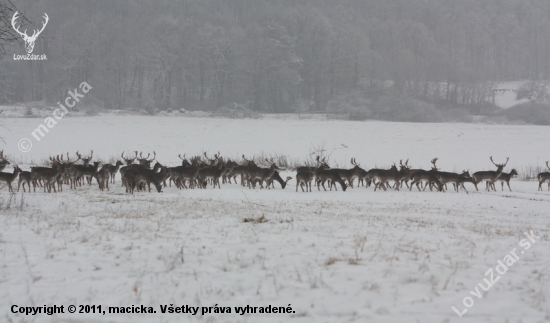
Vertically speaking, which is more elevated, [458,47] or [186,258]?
[458,47]

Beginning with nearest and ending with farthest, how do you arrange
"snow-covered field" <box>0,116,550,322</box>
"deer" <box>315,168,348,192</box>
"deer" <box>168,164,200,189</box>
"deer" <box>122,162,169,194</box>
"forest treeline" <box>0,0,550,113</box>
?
"snow-covered field" <box>0,116,550,322</box> → "deer" <box>122,162,169,194</box> → "deer" <box>168,164,200,189</box> → "deer" <box>315,168,348,192</box> → "forest treeline" <box>0,0,550,113</box>

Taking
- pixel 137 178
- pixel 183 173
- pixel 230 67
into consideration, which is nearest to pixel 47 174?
pixel 137 178

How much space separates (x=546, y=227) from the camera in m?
10.6

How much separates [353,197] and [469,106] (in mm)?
76846

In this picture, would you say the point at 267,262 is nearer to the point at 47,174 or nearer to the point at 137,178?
the point at 137,178

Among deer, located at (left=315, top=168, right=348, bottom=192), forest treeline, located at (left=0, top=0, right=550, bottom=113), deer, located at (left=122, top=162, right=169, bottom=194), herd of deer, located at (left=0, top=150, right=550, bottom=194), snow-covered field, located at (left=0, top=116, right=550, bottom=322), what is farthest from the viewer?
forest treeline, located at (left=0, top=0, right=550, bottom=113)

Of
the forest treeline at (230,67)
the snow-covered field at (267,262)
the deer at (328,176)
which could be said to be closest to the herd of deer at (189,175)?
the deer at (328,176)

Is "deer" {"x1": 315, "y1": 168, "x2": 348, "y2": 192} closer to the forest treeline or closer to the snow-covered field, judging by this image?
the snow-covered field

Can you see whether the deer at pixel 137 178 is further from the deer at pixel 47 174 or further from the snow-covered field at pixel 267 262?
the snow-covered field at pixel 267 262

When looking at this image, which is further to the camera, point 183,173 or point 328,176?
point 328,176

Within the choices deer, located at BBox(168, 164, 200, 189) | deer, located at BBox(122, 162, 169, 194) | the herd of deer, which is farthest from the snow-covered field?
deer, located at BBox(168, 164, 200, 189)

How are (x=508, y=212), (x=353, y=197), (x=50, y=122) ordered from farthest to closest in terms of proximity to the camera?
(x=50, y=122)
(x=353, y=197)
(x=508, y=212)

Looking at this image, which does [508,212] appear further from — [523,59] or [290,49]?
[523,59]

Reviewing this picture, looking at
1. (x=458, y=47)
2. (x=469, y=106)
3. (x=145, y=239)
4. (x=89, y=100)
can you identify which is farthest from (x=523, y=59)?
(x=145, y=239)
